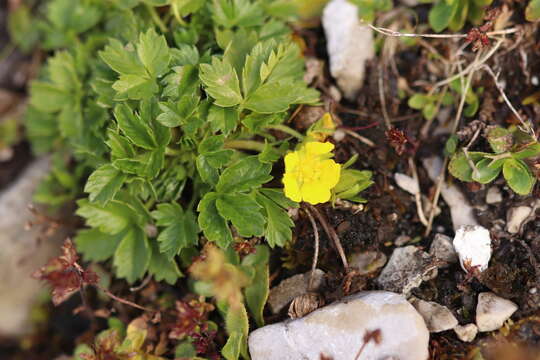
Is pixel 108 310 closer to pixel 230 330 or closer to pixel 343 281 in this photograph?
pixel 230 330

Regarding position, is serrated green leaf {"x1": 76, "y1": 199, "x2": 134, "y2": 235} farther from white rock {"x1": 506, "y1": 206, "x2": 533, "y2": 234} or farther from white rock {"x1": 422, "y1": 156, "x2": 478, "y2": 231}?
white rock {"x1": 506, "y1": 206, "x2": 533, "y2": 234}

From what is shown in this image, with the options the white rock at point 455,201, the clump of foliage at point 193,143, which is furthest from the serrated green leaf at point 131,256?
the white rock at point 455,201

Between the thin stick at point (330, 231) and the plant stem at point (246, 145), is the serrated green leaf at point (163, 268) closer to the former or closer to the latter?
the plant stem at point (246, 145)

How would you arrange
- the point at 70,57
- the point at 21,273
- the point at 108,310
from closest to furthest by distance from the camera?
the point at 108,310
the point at 70,57
the point at 21,273

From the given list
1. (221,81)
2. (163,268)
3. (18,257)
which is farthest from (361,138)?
(18,257)

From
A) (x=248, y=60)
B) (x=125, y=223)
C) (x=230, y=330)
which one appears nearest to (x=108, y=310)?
(x=125, y=223)

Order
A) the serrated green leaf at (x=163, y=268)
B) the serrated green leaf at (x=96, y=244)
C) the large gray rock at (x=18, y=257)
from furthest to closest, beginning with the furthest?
1. the large gray rock at (x=18, y=257)
2. the serrated green leaf at (x=96, y=244)
3. the serrated green leaf at (x=163, y=268)

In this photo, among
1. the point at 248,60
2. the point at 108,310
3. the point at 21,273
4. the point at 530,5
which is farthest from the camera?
the point at 21,273
